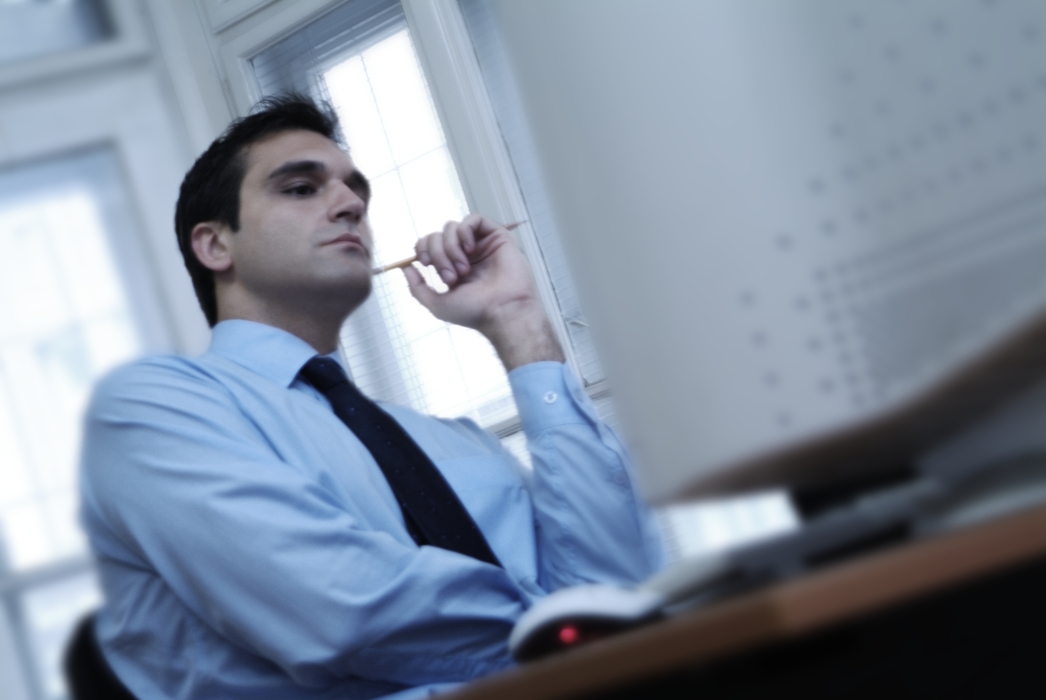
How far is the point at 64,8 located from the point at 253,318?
115cm

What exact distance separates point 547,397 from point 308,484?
40 centimetres

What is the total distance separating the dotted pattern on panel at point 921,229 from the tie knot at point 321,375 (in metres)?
1.00

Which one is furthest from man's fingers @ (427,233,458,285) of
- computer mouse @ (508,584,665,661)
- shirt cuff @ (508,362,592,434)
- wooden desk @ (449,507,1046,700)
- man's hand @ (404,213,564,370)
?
wooden desk @ (449,507,1046,700)

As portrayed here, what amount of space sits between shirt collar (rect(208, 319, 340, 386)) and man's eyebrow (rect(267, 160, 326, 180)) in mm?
281

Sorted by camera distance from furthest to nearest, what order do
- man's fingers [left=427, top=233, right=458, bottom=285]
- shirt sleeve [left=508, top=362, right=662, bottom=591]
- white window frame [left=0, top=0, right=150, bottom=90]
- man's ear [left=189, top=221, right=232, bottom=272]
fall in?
white window frame [left=0, top=0, right=150, bottom=90] < man's ear [left=189, top=221, right=232, bottom=272] < man's fingers [left=427, top=233, right=458, bottom=285] < shirt sleeve [left=508, top=362, right=662, bottom=591]

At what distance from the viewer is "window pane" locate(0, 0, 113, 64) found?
6.95 feet

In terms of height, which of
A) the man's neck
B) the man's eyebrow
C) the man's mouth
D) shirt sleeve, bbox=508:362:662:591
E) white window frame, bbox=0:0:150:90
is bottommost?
shirt sleeve, bbox=508:362:662:591

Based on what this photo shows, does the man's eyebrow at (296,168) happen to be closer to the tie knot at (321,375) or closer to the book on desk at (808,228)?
the tie knot at (321,375)

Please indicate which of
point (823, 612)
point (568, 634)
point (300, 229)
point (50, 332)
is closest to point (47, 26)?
point (50, 332)

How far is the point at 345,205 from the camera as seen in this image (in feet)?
5.04

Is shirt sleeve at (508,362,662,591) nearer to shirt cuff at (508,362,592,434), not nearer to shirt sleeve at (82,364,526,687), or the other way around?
shirt cuff at (508,362,592,434)

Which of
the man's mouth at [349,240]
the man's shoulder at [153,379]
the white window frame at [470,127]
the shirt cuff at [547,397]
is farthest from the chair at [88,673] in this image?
the white window frame at [470,127]

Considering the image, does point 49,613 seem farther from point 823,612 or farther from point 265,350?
point 823,612

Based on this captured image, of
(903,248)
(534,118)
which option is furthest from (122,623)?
(903,248)
